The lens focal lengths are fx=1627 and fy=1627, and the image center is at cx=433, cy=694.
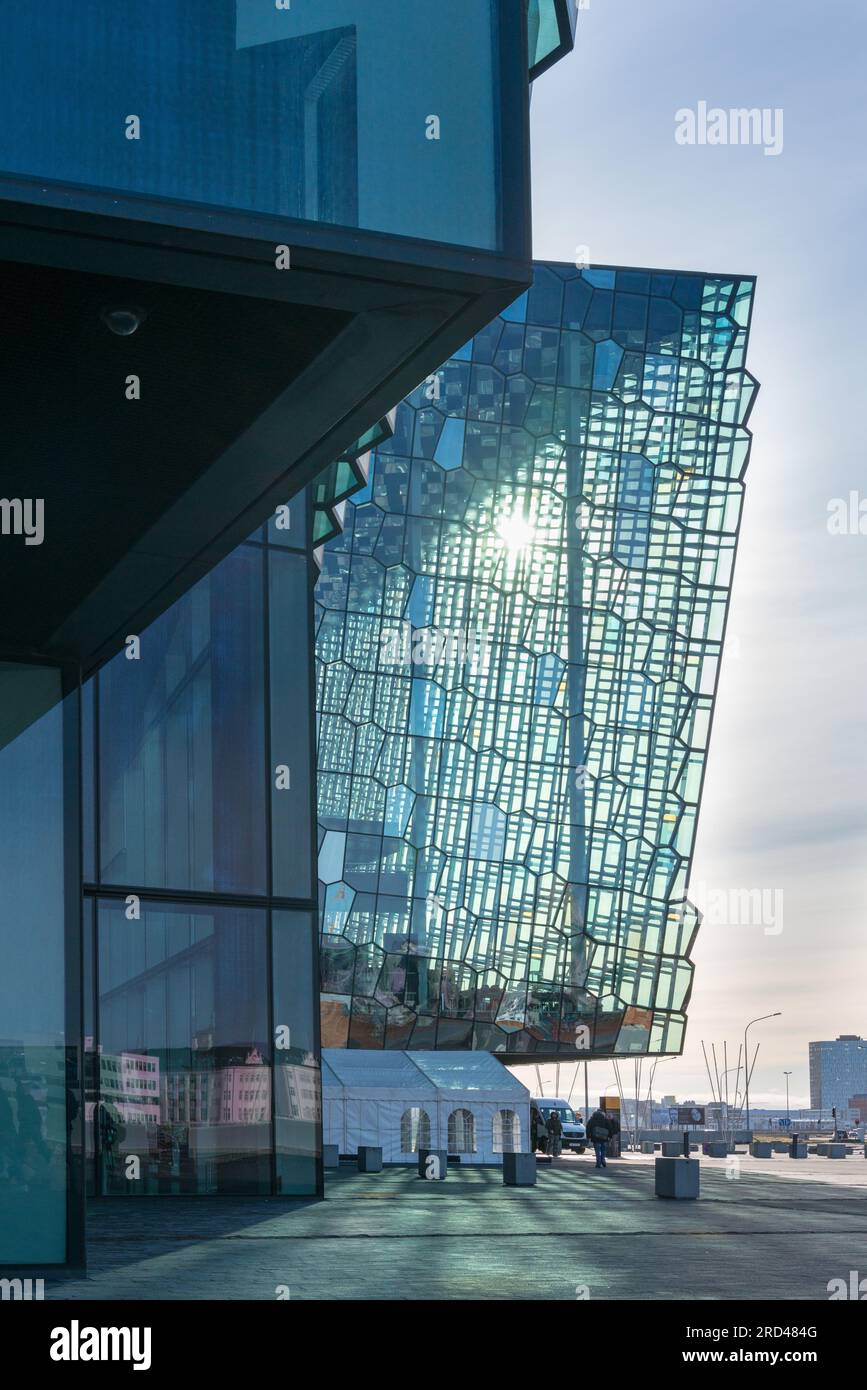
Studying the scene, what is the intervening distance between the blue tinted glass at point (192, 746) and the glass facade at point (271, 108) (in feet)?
42.6

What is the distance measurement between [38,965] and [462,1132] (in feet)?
88.2

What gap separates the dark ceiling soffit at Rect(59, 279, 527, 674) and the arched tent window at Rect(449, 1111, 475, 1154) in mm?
26629

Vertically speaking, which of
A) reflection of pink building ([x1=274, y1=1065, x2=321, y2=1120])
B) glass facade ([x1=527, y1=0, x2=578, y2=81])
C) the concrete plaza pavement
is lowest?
the concrete plaza pavement

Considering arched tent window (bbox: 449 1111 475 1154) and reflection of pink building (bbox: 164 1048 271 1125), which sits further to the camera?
arched tent window (bbox: 449 1111 475 1154)

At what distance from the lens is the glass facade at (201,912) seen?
19438mm

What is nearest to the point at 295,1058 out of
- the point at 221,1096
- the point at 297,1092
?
the point at 297,1092

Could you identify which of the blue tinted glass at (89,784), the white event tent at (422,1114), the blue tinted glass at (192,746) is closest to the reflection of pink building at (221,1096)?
the blue tinted glass at (192,746)

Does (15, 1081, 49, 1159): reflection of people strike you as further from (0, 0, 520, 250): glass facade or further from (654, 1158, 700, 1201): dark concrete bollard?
(654, 1158, 700, 1201): dark concrete bollard

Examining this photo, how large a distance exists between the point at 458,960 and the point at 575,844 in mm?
5724

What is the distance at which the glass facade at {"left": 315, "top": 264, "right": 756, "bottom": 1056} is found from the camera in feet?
178

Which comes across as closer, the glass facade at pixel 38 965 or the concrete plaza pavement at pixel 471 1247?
the concrete plaza pavement at pixel 471 1247

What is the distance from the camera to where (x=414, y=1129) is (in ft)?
119
